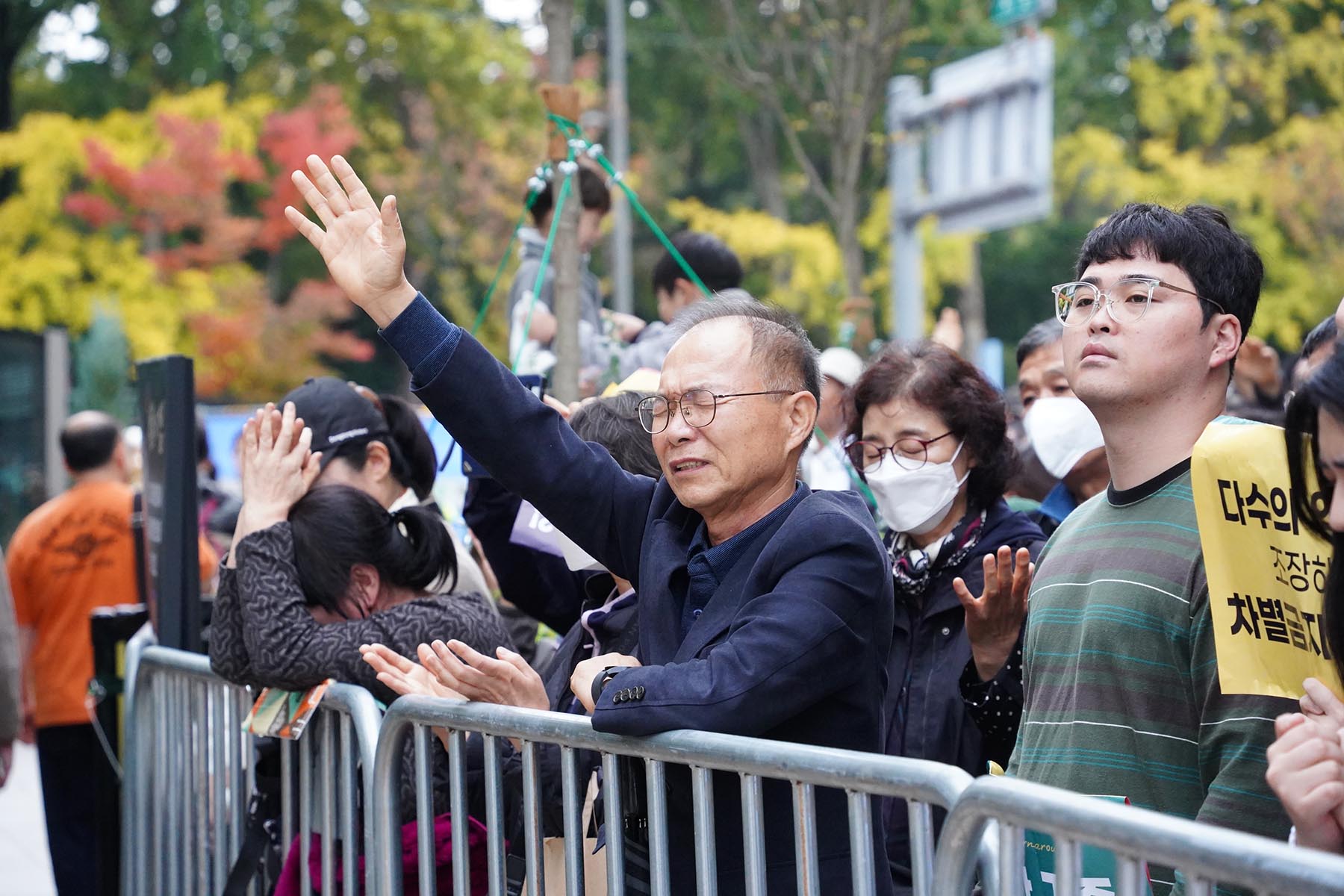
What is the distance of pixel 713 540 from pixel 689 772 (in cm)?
46

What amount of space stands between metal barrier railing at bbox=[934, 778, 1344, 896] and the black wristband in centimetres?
74

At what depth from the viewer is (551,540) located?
4012mm

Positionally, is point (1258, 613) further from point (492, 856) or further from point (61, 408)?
point (61, 408)

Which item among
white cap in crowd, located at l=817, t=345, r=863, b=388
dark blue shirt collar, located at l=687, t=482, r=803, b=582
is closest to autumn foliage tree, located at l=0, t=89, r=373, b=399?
white cap in crowd, located at l=817, t=345, r=863, b=388

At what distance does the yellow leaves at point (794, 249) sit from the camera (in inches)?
779

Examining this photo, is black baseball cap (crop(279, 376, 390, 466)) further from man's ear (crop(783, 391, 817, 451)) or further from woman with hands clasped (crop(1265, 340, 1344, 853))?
woman with hands clasped (crop(1265, 340, 1344, 853))

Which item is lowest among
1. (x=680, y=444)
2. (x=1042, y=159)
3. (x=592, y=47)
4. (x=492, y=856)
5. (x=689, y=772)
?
(x=492, y=856)

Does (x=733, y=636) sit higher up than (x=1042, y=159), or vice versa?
(x=1042, y=159)

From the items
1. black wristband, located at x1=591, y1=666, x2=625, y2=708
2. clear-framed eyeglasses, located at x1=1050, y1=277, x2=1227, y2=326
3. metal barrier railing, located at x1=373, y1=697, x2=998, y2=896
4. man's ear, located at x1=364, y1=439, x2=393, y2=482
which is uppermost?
clear-framed eyeglasses, located at x1=1050, y1=277, x2=1227, y2=326

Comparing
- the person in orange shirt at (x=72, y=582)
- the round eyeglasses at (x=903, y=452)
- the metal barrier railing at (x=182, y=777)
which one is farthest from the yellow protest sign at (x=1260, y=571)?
the person in orange shirt at (x=72, y=582)

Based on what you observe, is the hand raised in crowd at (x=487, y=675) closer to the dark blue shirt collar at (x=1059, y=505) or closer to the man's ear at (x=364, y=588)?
the man's ear at (x=364, y=588)

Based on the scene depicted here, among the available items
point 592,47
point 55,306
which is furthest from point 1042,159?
point 592,47

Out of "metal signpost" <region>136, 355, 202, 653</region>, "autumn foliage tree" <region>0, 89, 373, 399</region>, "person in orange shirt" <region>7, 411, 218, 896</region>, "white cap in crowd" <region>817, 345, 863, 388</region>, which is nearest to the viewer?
"metal signpost" <region>136, 355, 202, 653</region>

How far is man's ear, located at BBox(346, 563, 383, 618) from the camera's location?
13.0 feet
